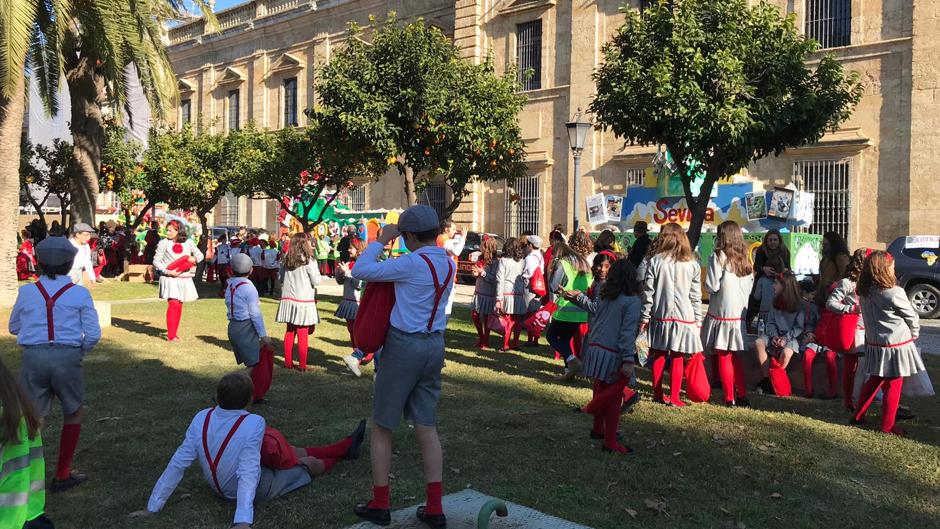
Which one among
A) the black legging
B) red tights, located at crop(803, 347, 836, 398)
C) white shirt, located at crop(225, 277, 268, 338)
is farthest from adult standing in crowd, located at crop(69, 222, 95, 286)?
red tights, located at crop(803, 347, 836, 398)

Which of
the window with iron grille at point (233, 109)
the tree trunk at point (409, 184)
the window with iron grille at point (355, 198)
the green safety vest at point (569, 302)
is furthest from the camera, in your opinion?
the window with iron grille at point (233, 109)

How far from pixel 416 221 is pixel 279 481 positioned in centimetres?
184

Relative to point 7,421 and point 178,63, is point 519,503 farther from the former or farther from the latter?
point 178,63

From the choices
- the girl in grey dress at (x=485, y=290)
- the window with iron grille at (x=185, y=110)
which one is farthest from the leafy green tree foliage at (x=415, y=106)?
the window with iron grille at (x=185, y=110)

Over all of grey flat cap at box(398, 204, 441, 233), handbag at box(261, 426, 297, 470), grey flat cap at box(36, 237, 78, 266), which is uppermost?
grey flat cap at box(398, 204, 441, 233)

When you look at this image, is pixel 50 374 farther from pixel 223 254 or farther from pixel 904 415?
pixel 223 254

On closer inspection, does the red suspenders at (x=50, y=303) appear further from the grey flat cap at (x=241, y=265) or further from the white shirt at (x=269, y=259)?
the white shirt at (x=269, y=259)

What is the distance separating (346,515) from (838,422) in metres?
4.67

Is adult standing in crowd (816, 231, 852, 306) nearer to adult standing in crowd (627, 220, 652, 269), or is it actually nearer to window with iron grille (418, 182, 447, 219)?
adult standing in crowd (627, 220, 652, 269)

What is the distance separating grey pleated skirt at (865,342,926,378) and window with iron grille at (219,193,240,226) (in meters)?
37.2

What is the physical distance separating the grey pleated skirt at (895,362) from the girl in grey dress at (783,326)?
4.80 ft

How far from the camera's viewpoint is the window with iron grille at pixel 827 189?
65.6ft

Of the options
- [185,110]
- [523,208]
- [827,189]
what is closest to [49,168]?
[523,208]

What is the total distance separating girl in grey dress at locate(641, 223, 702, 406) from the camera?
7.26 metres
